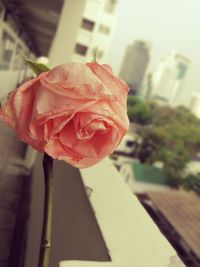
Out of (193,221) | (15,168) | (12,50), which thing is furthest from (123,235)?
(12,50)

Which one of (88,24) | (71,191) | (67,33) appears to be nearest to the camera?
(71,191)

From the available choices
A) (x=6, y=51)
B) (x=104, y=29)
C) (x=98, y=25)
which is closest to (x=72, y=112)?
(x=6, y=51)

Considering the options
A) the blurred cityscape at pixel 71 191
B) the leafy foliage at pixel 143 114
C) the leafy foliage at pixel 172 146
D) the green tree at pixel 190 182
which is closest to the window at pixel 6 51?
the blurred cityscape at pixel 71 191

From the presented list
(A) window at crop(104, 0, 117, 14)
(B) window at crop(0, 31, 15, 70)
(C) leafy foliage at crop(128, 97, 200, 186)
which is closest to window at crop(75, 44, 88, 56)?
(A) window at crop(104, 0, 117, 14)

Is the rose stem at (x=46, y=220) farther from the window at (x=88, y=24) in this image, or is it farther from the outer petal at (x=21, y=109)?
the window at (x=88, y=24)

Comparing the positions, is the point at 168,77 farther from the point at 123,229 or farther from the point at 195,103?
the point at 123,229

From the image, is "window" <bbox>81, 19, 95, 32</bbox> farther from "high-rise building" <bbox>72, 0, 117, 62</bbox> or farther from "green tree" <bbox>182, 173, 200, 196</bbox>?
"green tree" <bbox>182, 173, 200, 196</bbox>

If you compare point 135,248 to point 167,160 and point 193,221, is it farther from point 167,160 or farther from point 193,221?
point 167,160
